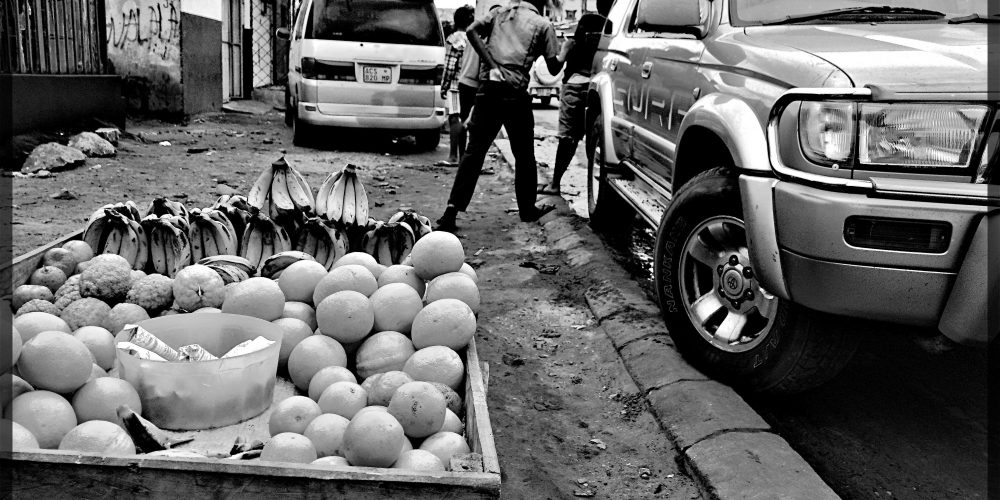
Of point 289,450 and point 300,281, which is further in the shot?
point 300,281

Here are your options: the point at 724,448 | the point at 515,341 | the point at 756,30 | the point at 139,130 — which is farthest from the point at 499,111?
the point at 139,130

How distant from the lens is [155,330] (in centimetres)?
271

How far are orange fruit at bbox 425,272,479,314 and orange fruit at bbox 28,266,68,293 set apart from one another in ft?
4.55

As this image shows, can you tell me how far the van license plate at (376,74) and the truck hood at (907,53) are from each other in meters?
7.95

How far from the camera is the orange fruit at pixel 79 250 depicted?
3.37m

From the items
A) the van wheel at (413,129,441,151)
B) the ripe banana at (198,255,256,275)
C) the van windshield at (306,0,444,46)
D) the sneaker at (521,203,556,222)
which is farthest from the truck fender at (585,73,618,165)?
the van wheel at (413,129,441,151)

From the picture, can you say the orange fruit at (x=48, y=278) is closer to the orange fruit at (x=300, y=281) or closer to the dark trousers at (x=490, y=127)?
the orange fruit at (x=300, y=281)

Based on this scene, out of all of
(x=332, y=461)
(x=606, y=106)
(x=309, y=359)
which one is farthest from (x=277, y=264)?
(x=606, y=106)

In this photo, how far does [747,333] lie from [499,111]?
3630 millimetres

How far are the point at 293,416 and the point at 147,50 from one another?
40.4 ft

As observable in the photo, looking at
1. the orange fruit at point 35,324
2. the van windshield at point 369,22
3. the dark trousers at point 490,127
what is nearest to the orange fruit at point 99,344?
the orange fruit at point 35,324

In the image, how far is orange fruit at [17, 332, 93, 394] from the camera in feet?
7.19

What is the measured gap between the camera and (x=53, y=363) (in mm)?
2199

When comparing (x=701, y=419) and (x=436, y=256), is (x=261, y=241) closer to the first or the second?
(x=436, y=256)
